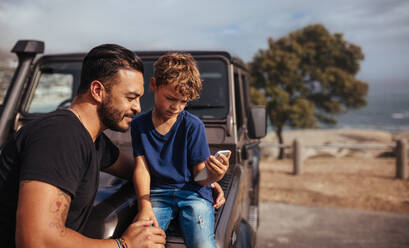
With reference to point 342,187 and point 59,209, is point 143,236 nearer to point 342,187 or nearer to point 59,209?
point 59,209

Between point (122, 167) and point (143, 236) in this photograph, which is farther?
point (122, 167)

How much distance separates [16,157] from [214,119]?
160 centimetres

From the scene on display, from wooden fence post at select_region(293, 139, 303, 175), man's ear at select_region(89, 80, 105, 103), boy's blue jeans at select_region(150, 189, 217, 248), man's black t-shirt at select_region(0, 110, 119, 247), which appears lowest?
wooden fence post at select_region(293, 139, 303, 175)

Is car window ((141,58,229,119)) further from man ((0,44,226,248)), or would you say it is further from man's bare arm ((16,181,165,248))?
man's bare arm ((16,181,165,248))

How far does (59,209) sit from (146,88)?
67.0 inches

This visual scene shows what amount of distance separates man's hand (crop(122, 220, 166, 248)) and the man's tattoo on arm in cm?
28

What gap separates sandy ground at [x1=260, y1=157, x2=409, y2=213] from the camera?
6.14m

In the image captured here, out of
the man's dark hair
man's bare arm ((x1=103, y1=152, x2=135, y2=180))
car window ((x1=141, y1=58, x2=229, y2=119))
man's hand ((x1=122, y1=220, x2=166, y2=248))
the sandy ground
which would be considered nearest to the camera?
man's hand ((x1=122, y1=220, x2=166, y2=248))

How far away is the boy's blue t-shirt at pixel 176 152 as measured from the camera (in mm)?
1709

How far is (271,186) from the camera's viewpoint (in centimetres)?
758

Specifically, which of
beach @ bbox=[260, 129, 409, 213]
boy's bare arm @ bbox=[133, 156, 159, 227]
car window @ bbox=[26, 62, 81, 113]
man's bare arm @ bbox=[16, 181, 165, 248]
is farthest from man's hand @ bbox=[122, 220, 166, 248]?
beach @ bbox=[260, 129, 409, 213]

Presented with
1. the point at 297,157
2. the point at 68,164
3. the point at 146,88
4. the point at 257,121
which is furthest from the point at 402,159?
the point at 68,164

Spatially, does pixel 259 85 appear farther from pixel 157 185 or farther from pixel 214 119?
pixel 157 185

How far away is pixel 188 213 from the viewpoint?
159 centimetres
